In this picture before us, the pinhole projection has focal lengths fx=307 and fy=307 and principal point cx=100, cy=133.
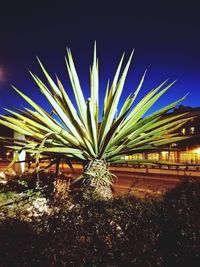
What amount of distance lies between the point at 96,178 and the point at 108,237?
125cm

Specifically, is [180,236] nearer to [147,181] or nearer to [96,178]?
[96,178]

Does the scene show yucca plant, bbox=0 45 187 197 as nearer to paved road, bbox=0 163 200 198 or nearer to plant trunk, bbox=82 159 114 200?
plant trunk, bbox=82 159 114 200

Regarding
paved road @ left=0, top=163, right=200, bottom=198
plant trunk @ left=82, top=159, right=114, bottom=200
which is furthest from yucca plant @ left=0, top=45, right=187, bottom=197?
paved road @ left=0, top=163, right=200, bottom=198

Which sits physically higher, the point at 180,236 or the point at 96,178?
the point at 96,178

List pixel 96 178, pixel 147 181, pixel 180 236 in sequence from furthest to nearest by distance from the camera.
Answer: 1. pixel 147 181
2. pixel 96 178
3. pixel 180 236

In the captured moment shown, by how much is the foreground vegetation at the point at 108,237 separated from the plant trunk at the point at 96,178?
567 millimetres

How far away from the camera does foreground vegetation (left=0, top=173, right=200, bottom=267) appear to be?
364 centimetres

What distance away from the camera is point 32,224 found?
420cm

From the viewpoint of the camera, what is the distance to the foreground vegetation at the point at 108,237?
3637 mm

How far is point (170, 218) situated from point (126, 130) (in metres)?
1.67

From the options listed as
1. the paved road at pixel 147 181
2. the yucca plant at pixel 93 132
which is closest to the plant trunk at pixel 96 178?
the yucca plant at pixel 93 132

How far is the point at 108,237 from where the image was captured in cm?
387

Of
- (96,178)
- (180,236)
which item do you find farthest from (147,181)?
(180,236)

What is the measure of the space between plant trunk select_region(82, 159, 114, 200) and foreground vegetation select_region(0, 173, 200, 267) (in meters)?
0.57
